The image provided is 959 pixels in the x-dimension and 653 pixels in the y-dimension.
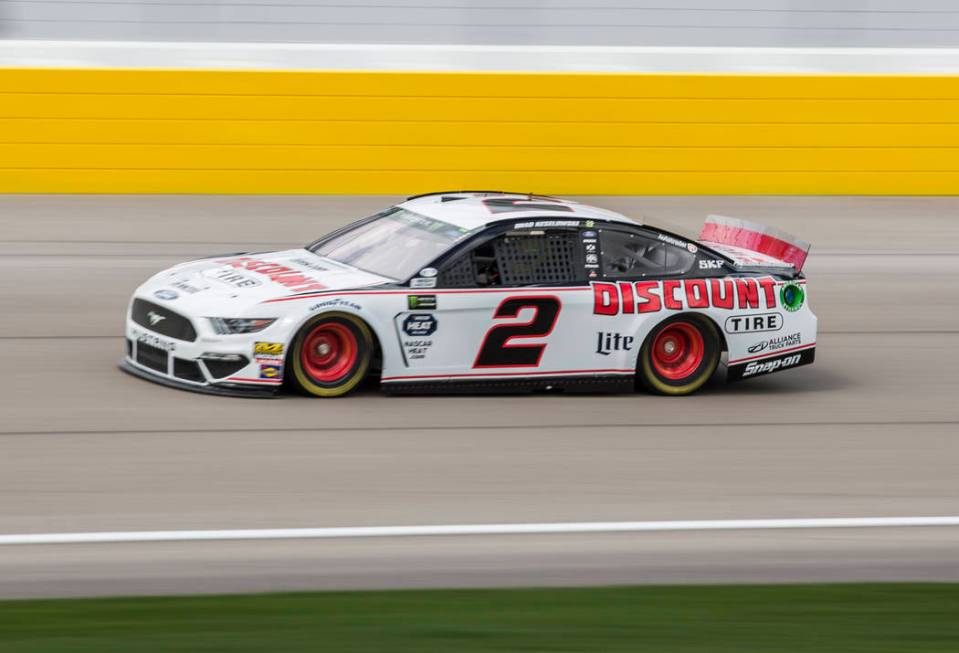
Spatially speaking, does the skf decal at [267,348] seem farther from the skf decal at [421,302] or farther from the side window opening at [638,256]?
the side window opening at [638,256]

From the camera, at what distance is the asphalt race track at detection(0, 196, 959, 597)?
6.49 m

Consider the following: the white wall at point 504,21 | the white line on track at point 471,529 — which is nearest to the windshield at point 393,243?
the white line on track at point 471,529

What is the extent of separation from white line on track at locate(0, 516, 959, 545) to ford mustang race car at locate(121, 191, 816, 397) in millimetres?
2354

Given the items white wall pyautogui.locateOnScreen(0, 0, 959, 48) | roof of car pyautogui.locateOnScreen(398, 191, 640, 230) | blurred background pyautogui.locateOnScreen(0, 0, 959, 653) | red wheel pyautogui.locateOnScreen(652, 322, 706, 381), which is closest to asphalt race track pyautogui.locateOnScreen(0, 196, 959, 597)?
blurred background pyautogui.locateOnScreen(0, 0, 959, 653)

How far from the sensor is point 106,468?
774cm

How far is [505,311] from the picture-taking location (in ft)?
31.0

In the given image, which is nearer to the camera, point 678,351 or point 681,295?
point 681,295

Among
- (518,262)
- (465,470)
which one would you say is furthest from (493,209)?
(465,470)

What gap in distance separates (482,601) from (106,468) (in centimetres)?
273

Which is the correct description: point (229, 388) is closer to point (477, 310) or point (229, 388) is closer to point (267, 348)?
point (267, 348)

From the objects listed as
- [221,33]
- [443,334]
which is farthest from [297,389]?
[221,33]

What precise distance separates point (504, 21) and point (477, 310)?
9.90 m

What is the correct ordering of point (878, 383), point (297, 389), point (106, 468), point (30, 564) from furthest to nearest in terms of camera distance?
point (878, 383)
point (297, 389)
point (106, 468)
point (30, 564)

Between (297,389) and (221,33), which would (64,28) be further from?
(297,389)
